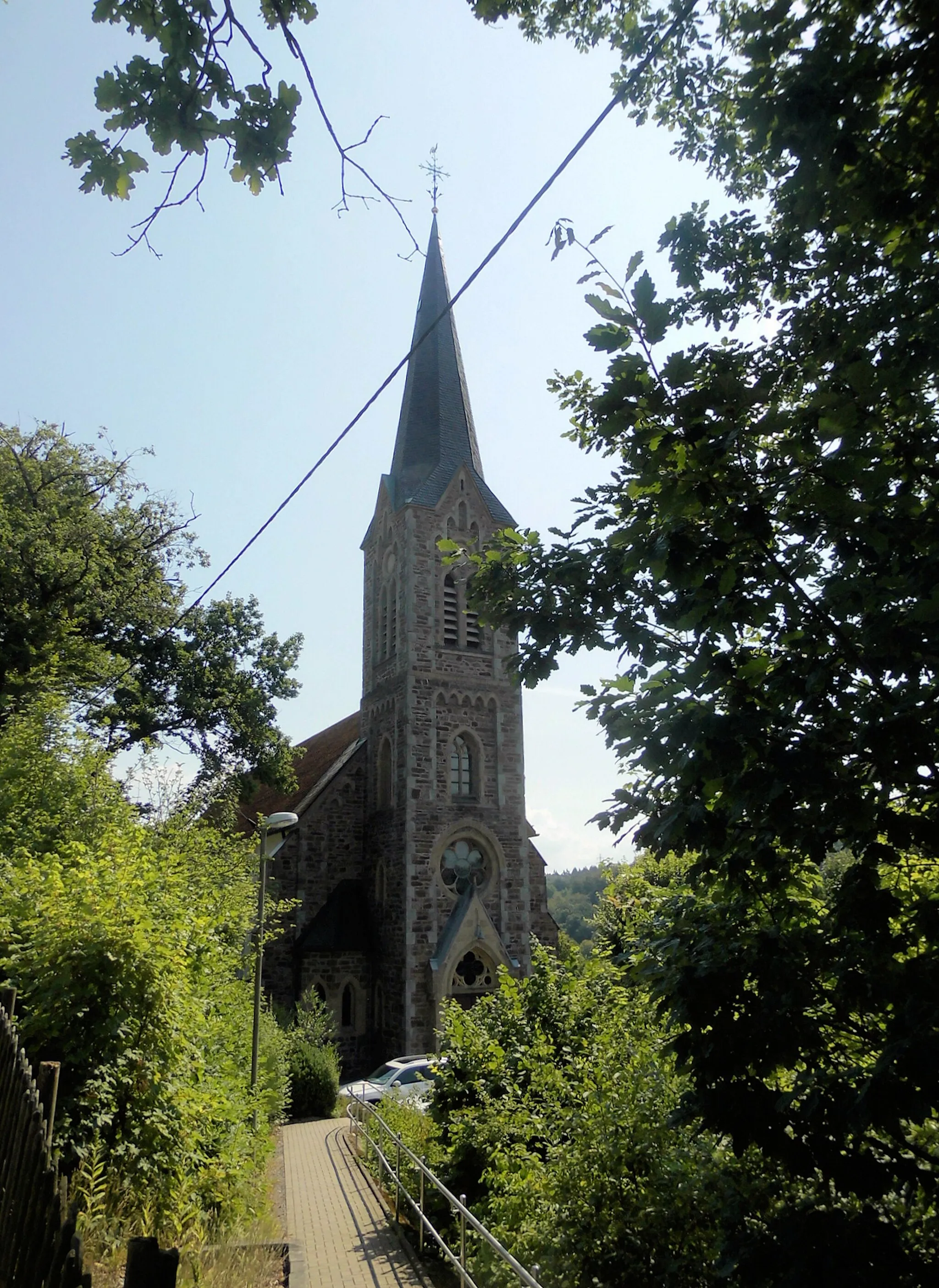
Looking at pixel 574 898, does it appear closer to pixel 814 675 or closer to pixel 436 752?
pixel 436 752

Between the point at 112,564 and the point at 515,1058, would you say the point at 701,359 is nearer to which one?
the point at 515,1058

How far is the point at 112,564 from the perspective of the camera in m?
20.1

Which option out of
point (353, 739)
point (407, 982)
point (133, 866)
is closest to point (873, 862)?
point (133, 866)

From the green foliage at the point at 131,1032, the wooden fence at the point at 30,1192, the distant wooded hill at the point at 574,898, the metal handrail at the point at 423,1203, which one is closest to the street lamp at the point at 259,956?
the metal handrail at the point at 423,1203

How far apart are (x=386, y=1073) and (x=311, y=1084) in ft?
5.78

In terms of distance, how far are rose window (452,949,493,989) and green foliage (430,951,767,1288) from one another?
14542 mm

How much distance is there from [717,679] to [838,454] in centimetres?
97

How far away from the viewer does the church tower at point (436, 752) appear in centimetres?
2347

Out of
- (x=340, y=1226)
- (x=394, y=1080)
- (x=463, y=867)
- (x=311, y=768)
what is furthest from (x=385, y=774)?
(x=340, y=1226)

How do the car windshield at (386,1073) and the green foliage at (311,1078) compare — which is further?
the car windshield at (386,1073)

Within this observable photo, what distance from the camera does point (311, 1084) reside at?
719 inches

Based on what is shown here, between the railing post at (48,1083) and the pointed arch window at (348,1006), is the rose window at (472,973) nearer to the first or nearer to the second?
the pointed arch window at (348,1006)

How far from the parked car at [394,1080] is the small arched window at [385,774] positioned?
25.8 feet

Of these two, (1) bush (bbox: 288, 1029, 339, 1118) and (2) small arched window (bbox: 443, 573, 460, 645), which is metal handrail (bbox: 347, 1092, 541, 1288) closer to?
(1) bush (bbox: 288, 1029, 339, 1118)
